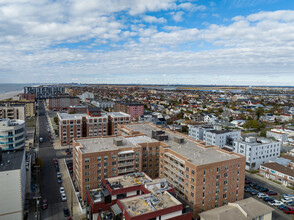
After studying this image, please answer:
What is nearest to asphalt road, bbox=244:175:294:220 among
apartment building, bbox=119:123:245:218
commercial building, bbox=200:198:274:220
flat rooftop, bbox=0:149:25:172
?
commercial building, bbox=200:198:274:220

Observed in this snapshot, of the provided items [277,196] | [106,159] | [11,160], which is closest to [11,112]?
[11,160]

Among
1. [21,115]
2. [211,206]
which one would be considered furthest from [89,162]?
[21,115]

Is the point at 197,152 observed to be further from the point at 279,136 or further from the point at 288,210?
the point at 279,136

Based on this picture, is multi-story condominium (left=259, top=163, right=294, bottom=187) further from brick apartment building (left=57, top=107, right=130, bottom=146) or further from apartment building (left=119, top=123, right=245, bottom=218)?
brick apartment building (left=57, top=107, right=130, bottom=146)

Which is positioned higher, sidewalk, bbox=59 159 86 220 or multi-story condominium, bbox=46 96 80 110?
multi-story condominium, bbox=46 96 80 110

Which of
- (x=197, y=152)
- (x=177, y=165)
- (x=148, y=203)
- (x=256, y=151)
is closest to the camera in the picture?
(x=148, y=203)

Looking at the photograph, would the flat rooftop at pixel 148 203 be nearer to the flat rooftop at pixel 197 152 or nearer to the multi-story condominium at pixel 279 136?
the flat rooftop at pixel 197 152
